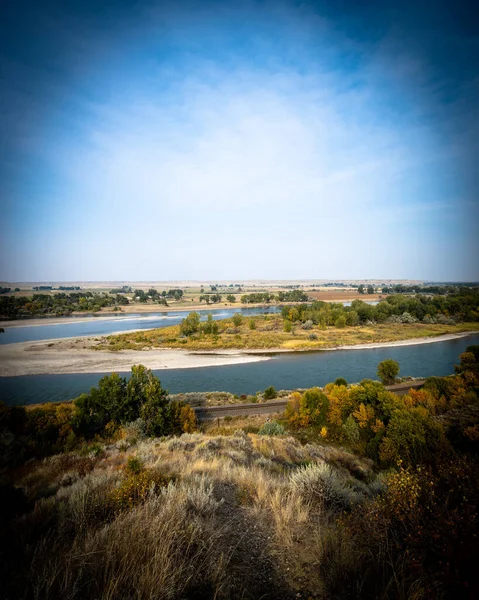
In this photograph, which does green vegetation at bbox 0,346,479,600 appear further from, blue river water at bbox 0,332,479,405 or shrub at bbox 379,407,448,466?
blue river water at bbox 0,332,479,405

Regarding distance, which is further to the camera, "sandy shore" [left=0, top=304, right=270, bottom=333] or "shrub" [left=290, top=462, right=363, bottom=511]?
"sandy shore" [left=0, top=304, right=270, bottom=333]

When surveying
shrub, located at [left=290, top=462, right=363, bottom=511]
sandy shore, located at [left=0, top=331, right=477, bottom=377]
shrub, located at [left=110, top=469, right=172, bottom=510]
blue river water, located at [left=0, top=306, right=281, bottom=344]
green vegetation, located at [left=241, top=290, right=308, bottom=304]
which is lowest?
sandy shore, located at [left=0, top=331, right=477, bottom=377]

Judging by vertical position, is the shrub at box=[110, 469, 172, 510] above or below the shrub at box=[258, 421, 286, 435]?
above

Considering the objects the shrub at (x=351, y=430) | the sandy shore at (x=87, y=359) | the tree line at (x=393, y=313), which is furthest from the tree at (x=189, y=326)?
the shrub at (x=351, y=430)

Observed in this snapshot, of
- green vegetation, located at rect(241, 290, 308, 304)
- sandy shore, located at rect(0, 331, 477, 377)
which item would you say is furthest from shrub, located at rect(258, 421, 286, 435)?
green vegetation, located at rect(241, 290, 308, 304)

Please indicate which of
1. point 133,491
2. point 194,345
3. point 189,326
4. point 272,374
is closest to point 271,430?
point 133,491

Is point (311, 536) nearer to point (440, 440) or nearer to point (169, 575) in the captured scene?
point (169, 575)
